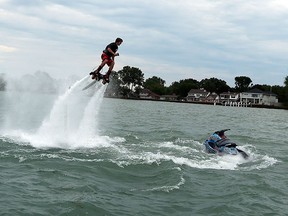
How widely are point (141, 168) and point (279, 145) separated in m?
16.4

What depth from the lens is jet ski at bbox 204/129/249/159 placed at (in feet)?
71.8

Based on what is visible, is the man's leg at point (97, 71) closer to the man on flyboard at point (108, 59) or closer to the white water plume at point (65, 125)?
the man on flyboard at point (108, 59)

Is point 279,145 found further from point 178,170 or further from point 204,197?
point 204,197

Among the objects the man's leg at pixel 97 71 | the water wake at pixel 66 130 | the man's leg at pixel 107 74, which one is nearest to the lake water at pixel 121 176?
the water wake at pixel 66 130

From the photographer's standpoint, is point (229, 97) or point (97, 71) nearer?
point (97, 71)

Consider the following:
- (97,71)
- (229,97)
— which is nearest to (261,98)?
(229,97)

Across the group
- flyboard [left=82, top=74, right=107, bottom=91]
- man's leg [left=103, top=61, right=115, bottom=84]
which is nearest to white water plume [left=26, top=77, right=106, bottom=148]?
flyboard [left=82, top=74, right=107, bottom=91]

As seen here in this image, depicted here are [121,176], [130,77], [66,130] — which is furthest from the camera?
[130,77]

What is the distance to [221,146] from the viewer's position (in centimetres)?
2273

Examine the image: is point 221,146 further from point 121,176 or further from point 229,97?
point 229,97

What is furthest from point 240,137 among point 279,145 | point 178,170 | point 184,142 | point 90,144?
point 178,170

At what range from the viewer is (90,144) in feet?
76.8

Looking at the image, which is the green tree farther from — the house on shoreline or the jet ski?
the jet ski

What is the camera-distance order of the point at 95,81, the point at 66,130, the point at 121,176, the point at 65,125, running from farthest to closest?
the point at 65,125
the point at 66,130
the point at 95,81
the point at 121,176
